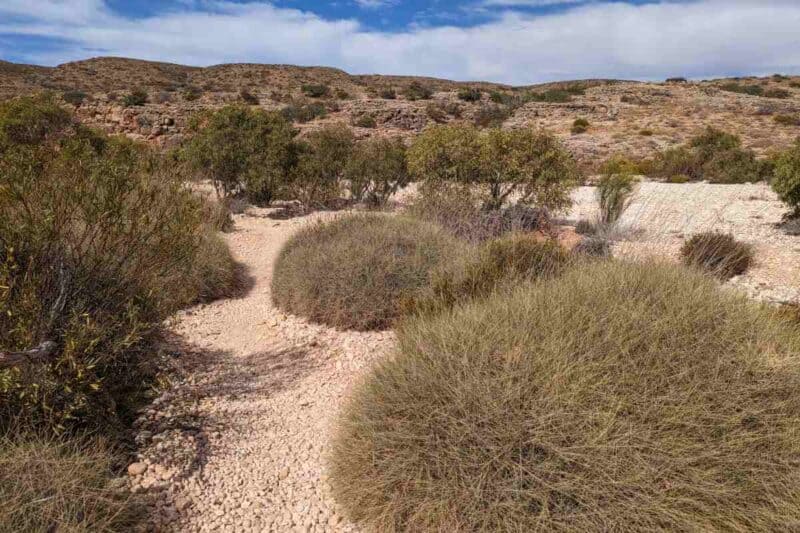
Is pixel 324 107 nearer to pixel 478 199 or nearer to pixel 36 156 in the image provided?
pixel 478 199

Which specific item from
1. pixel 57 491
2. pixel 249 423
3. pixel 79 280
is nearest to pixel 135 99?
pixel 79 280

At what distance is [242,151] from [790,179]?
496 inches

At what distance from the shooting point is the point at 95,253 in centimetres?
336

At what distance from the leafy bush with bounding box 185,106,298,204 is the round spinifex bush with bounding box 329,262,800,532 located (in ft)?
36.7

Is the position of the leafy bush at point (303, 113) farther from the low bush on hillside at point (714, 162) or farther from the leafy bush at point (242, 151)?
the low bush on hillside at point (714, 162)

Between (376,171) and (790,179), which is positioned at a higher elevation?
(790,179)

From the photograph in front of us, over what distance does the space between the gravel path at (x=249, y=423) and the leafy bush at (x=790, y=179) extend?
8965 millimetres

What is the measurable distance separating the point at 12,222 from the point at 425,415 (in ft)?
9.45

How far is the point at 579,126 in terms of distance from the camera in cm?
2936

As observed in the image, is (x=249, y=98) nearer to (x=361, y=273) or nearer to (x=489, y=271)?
(x=361, y=273)

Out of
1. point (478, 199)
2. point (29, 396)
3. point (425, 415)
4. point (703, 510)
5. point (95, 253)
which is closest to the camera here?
point (703, 510)

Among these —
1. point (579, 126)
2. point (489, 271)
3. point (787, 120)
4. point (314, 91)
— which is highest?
point (314, 91)

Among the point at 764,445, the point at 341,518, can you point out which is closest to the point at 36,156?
the point at 341,518

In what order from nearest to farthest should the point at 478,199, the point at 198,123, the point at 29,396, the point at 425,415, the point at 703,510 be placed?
the point at 703,510
the point at 425,415
the point at 29,396
the point at 478,199
the point at 198,123
